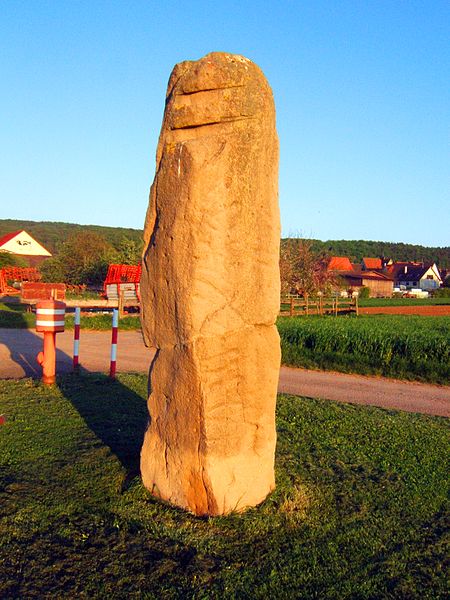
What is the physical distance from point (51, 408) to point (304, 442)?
3.45 metres

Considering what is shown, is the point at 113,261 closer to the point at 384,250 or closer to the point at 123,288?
the point at 123,288

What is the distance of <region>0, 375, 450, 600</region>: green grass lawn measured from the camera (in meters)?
3.90

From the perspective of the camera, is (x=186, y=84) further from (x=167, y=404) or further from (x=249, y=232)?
(x=167, y=404)

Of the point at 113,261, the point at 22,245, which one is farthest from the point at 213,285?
the point at 22,245

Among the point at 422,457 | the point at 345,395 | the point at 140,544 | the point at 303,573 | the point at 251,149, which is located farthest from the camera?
the point at 345,395

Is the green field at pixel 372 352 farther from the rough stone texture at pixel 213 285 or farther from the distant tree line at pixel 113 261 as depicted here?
the distant tree line at pixel 113 261

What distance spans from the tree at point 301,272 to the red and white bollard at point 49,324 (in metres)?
27.3

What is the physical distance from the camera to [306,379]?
12875 mm

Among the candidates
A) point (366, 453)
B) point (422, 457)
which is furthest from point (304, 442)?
point (422, 457)

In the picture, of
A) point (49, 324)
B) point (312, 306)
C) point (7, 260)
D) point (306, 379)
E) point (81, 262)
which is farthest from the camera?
point (7, 260)

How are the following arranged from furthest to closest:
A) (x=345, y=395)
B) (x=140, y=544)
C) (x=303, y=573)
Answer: (x=345, y=395), (x=140, y=544), (x=303, y=573)

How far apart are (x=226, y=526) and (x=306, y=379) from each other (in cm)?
840

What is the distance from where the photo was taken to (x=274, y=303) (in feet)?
16.7

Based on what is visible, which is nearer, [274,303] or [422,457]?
[274,303]
